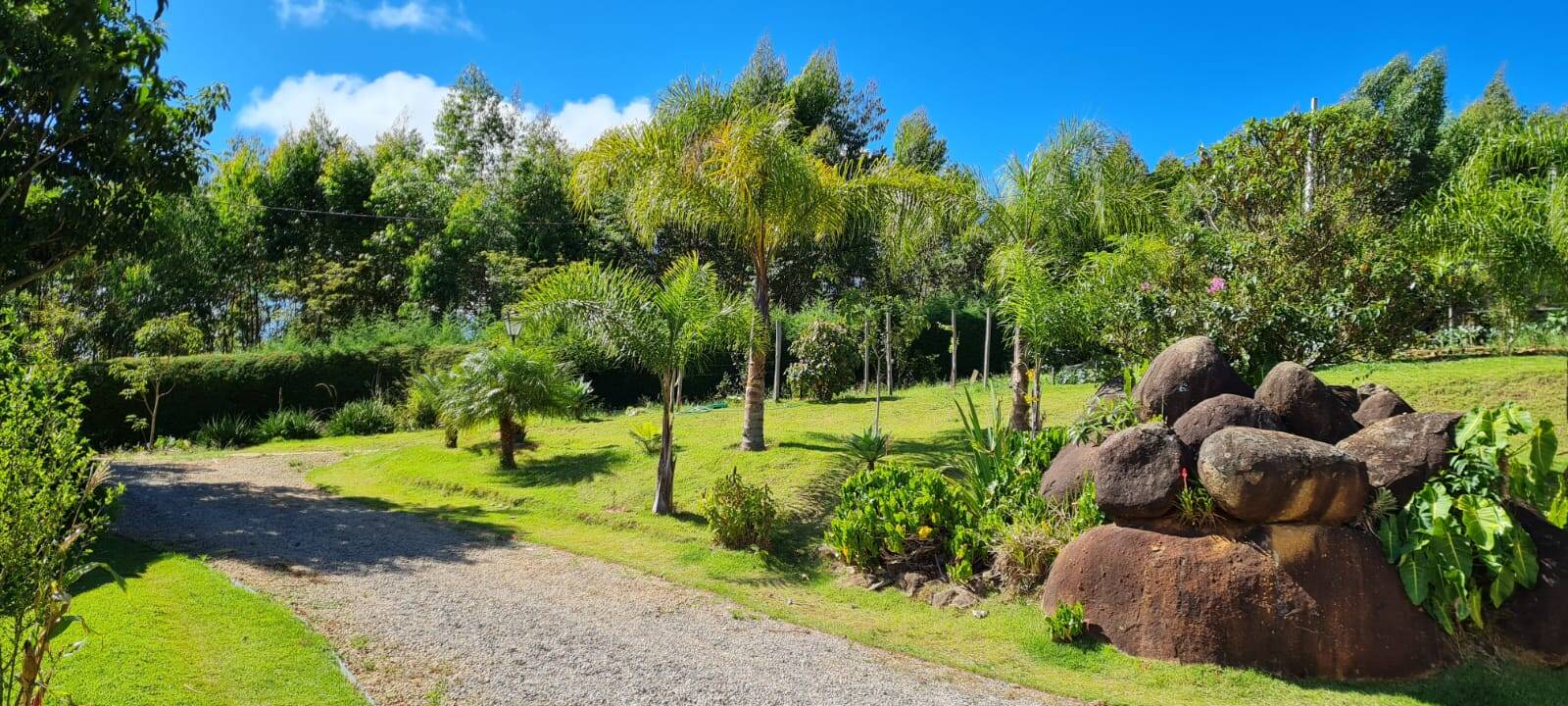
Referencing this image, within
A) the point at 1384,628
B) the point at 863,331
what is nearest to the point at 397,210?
the point at 863,331

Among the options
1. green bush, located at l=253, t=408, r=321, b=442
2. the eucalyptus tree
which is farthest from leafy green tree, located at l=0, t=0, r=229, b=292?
the eucalyptus tree

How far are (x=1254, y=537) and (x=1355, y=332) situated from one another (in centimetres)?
411

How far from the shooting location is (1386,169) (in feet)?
36.2

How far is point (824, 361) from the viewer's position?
1875 centimetres

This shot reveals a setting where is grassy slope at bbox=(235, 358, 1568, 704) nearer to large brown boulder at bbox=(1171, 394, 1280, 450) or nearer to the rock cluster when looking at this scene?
the rock cluster

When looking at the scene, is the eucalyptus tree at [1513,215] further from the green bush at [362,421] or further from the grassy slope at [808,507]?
the green bush at [362,421]

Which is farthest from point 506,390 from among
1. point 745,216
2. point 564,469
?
point 745,216

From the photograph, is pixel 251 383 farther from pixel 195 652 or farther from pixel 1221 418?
pixel 1221 418

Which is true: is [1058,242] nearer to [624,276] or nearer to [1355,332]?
[1355,332]

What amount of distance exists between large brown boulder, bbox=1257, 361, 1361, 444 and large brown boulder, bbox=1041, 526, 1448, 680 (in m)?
1.29

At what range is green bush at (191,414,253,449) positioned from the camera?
1969 centimetres

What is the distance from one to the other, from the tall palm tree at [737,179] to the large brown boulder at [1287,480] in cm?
665

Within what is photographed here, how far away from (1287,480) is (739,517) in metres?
5.33

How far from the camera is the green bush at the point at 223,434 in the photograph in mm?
19688
